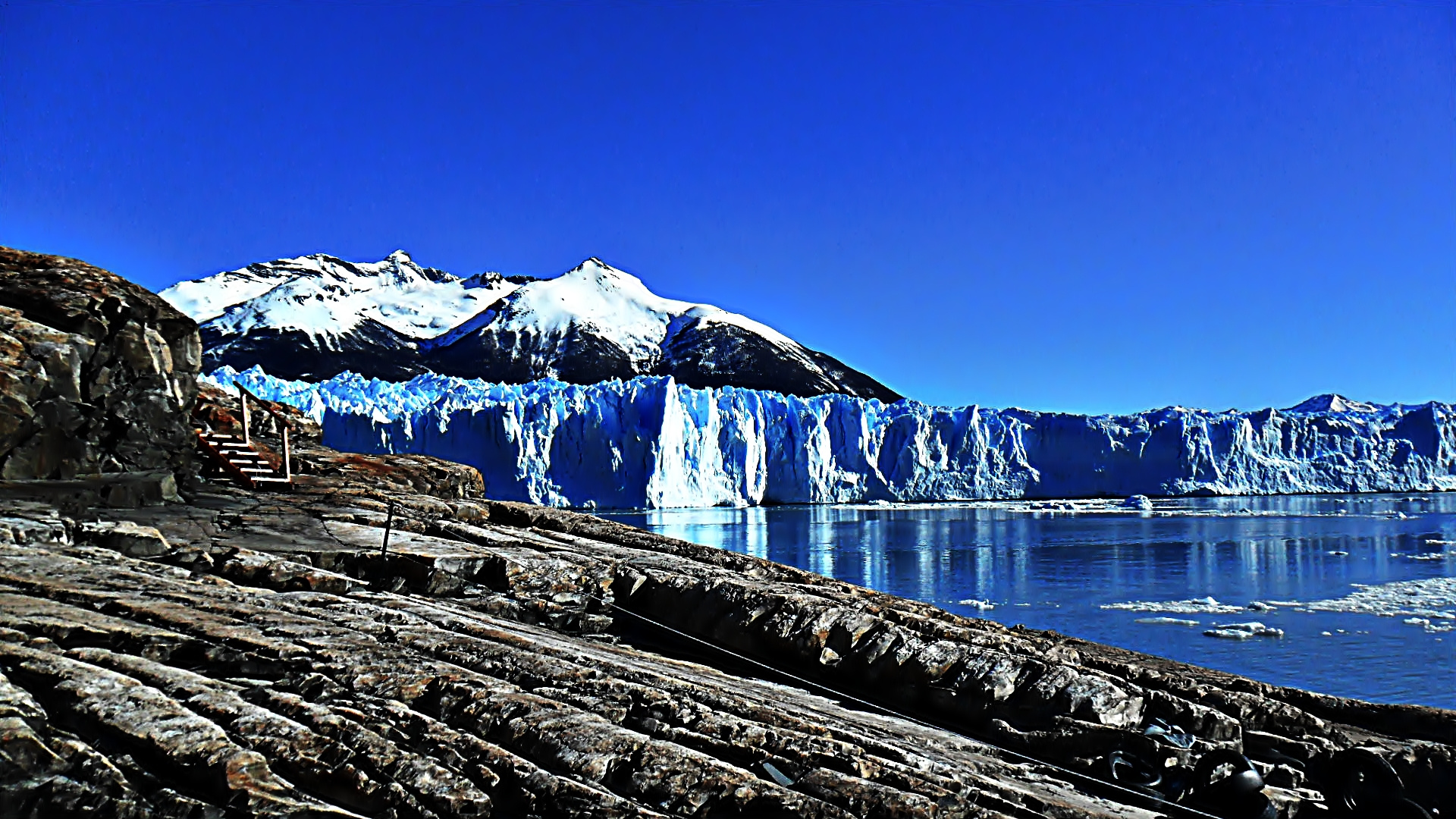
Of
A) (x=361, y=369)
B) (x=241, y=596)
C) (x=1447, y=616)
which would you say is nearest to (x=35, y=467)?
(x=241, y=596)

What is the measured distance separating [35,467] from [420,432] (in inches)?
1409

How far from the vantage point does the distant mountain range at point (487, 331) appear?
87.8 metres

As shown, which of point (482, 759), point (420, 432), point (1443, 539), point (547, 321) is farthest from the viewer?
point (547, 321)

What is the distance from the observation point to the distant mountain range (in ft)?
288

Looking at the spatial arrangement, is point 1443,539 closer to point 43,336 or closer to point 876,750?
point 876,750

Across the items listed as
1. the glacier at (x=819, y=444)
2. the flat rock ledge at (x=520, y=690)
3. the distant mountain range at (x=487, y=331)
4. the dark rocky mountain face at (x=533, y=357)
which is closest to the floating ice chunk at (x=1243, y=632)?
the flat rock ledge at (x=520, y=690)

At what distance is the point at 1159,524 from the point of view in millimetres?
38562

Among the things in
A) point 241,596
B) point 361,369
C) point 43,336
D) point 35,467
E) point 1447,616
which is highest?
point 361,369

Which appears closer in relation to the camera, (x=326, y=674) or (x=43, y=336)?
(x=326, y=674)

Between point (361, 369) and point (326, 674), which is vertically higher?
→ point (361, 369)

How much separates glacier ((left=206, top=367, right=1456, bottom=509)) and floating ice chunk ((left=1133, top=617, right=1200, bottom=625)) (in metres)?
30.2

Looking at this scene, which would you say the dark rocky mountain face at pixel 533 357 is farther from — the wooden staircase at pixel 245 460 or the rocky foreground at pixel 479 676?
the rocky foreground at pixel 479 676

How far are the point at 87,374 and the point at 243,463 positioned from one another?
2.56 meters

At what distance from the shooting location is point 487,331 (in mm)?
95562
